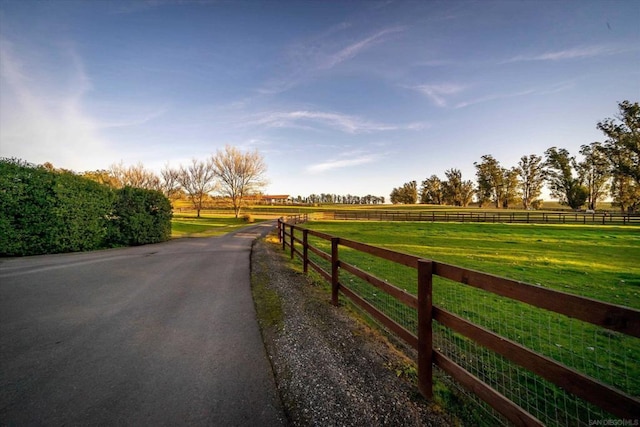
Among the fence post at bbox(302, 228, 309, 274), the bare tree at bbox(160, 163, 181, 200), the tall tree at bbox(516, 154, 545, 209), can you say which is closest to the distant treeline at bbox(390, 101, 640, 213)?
the tall tree at bbox(516, 154, 545, 209)

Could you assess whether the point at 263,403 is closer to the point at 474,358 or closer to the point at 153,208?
the point at 474,358

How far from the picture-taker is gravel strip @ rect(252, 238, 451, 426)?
2.53 m

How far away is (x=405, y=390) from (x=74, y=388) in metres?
3.77

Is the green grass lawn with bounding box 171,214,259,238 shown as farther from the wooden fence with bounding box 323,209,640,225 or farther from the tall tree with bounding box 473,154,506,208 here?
the tall tree with bounding box 473,154,506,208

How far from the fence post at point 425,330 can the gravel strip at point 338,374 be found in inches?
6.0

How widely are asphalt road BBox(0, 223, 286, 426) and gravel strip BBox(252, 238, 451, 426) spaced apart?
250 millimetres

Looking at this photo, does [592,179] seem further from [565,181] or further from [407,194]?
[407,194]

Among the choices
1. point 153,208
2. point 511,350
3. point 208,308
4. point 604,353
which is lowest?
point 604,353

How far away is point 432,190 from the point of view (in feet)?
338

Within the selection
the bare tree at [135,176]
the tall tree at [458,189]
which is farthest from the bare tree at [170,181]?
the tall tree at [458,189]

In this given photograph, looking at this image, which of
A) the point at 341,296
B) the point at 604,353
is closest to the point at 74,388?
the point at 341,296

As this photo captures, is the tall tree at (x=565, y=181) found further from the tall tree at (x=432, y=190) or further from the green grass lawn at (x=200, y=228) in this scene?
the green grass lawn at (x=200, y=228)

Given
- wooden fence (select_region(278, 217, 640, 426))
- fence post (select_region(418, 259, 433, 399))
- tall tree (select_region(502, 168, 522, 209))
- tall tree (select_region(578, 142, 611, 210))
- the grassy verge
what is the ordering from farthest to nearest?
tall tree (select_region(502, 168, 522, 209)) → tall tree (select_region(578, 142, 611, 210)) → the grassy verge → fence post (select_region(418, 259, 433, 399)) → wooden fence (select_region(278, 217, 640, 426))

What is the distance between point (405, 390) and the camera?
2.88 m
